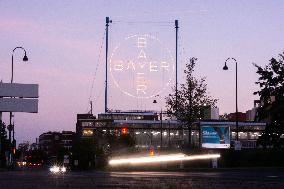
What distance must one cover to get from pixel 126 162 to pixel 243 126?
131 metres

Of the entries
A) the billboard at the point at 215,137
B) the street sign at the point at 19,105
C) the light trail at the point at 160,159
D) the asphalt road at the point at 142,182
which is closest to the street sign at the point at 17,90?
the street sign at the point at 19,105

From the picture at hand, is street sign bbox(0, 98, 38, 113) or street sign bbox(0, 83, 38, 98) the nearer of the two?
street sign bbox(0, 98, 38, 113)

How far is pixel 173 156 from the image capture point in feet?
186

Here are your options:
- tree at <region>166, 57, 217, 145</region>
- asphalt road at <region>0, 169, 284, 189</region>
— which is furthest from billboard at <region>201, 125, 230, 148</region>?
asphalt road at <region>0, 169, 284, 189</region>

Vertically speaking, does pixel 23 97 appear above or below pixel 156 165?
above

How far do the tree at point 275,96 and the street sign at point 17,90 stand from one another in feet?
68.8

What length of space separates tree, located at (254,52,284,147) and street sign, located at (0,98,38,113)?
20.6 m

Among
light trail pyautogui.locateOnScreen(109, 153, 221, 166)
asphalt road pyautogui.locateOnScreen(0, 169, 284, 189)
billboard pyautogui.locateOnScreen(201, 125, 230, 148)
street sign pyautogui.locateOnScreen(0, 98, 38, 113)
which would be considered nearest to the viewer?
asphalt road pyautogui.locateOnScreen(0, 169, 284, 189)

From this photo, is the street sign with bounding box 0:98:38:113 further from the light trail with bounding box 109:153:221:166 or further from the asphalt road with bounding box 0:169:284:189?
the asphalt road with bounding box 0:169:284:189

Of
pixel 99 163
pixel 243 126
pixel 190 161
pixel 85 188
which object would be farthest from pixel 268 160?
pixel 243 126

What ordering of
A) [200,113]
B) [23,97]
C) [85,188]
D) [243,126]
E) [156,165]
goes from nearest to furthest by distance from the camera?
[85,188], [156,165], [23,97], [200,113], [243,126]

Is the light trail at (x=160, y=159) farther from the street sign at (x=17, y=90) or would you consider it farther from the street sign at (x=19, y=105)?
the street sign at (x=17, y=90)

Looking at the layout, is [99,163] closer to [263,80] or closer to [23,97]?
[23,97]

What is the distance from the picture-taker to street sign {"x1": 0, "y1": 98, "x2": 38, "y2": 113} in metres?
56.5
